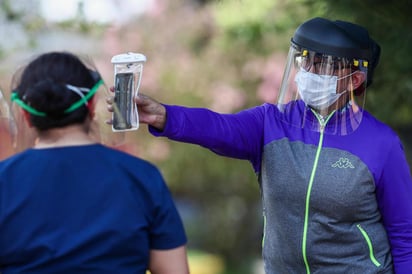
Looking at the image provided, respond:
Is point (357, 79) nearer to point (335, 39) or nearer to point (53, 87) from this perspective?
point (335, 39)

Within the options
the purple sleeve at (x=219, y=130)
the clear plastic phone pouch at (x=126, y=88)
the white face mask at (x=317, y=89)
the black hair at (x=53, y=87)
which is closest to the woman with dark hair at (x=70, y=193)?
the black hair at (x=53, y=87)

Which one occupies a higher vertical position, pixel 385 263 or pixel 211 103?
pixel 385 263

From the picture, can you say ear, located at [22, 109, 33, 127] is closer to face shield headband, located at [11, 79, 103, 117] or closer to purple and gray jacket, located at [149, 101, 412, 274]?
face shield headband, located at [11, 79, 103, 117]

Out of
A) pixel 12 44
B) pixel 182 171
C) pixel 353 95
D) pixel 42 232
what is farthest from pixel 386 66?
pixel 182 171

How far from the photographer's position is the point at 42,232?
249 centimetres

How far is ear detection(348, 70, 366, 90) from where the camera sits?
3486mm

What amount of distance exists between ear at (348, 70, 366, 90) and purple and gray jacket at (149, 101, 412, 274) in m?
0.17

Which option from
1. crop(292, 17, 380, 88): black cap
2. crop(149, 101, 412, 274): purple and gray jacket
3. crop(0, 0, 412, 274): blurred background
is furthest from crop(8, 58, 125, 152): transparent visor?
crop(0, 0, 412, 274): blurred background

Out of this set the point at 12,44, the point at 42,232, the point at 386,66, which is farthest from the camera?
the point at 12,44

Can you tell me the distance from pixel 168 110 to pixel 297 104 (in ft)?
1.97

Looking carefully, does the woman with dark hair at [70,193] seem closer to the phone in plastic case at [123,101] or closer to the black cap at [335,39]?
the phone in plastic case at [123,101]

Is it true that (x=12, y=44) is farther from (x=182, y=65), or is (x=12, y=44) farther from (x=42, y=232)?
(x=42, y=232)

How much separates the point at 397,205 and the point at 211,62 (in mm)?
8340

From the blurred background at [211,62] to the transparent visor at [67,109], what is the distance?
2.26 metres
